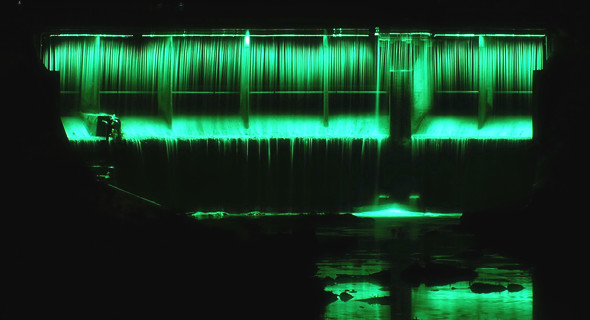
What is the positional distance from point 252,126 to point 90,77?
5069 mm

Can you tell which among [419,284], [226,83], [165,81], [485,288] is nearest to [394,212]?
[226,83]

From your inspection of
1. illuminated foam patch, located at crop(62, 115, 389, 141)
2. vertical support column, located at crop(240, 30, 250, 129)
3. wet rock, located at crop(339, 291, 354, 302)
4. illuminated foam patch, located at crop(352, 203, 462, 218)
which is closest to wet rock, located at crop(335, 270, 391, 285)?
wet rock, located at crop(339, 291, 354, 302)

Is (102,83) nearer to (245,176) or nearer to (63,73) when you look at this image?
(63,73)

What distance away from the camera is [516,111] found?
77.7ft

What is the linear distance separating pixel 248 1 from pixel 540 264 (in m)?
12.6

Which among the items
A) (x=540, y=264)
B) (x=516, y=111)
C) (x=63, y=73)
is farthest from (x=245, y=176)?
(x=540, y=264)

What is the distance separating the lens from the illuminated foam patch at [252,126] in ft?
77.8

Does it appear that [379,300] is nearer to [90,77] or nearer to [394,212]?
[394,212]

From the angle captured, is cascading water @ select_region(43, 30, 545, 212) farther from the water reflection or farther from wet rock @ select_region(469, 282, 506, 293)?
wet rock @ select_region(469, 282, 506, 293)

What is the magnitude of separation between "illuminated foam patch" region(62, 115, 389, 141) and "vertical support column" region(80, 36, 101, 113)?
1.88 feet

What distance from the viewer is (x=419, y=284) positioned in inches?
403

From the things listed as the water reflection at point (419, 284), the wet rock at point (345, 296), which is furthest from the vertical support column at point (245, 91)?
the wet rock at point (345, 296)

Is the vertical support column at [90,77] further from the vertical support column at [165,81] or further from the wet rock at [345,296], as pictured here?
the wet rock at [345,296]

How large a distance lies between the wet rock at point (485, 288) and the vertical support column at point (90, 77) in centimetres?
1616
